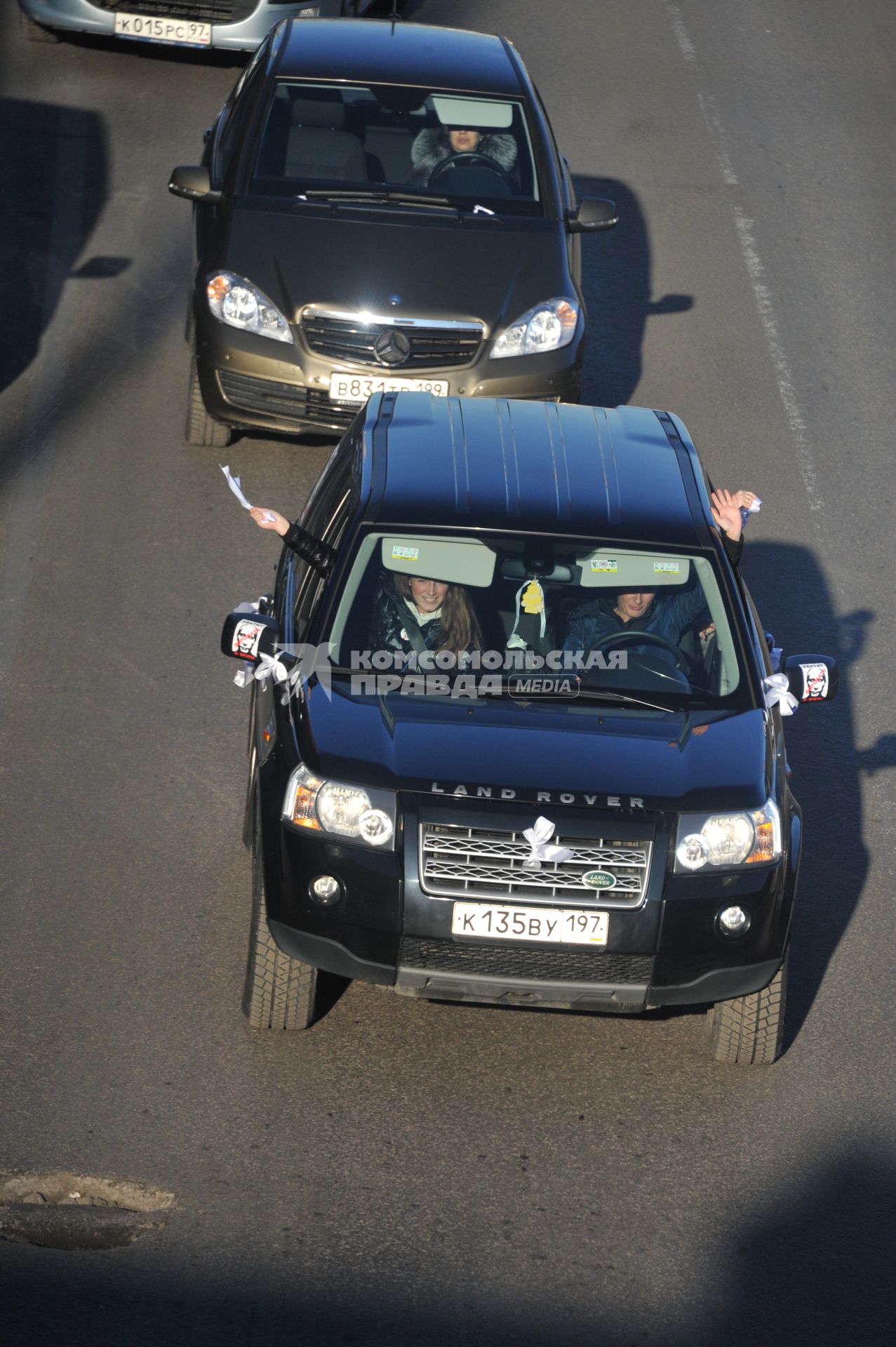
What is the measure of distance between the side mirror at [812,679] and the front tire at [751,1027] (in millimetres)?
1013

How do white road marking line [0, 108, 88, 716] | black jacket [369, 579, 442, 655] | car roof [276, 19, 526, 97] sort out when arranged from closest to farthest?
1. black jacket [369, 579, 442, 655]
2. white road marking line [0, 108, 88, 716]
3. car roof [276, 19, 526, 97]

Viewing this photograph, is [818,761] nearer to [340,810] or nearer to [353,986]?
[353,986]

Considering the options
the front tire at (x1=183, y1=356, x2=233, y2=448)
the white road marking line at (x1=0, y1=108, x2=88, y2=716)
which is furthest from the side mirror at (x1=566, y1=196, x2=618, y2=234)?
the white road marking line at (x1=0, y1=108, x2=88, y2=716)

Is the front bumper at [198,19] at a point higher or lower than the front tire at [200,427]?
higher

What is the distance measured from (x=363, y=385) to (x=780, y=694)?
4053 mm

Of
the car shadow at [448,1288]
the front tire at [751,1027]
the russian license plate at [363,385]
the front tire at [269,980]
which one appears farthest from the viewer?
the russian license plate at [363,385]

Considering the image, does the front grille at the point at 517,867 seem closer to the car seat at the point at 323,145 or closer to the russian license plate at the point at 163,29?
the car seat at the point at 323,145

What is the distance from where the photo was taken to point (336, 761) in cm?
613

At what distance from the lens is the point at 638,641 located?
678cm

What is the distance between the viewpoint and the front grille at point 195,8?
15617 mm

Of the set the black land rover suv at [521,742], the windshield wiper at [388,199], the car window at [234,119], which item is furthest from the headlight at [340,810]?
the car window at [234,119]

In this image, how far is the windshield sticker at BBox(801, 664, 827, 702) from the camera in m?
6.82

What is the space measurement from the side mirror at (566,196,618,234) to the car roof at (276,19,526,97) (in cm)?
95

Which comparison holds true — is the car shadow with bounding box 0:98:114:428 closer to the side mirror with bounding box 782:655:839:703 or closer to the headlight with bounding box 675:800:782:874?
the side mirror with bounding box 782:655:839:703
